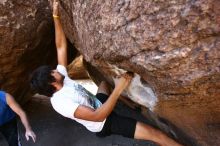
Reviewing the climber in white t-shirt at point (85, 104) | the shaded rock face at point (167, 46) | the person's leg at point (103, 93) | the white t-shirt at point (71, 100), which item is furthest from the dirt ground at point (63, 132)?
A: the shaded rock face at point (167, 46)

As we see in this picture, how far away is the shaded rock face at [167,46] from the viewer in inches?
102

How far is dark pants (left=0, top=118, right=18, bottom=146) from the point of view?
4.49 metres

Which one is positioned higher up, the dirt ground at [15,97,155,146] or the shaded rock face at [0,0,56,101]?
the shaded rock face at [0,0,56,101]

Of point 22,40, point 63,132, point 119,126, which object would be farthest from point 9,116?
point 119,126

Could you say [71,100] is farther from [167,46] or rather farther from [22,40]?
[22,40]

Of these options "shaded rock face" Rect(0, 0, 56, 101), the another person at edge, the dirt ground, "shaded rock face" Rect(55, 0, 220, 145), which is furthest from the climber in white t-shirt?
the dirt ground

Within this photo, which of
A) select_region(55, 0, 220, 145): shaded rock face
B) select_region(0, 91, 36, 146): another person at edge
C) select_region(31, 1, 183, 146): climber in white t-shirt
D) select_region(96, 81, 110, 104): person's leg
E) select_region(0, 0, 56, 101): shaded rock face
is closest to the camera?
select_region(55, 0, 220, 145): shaded rock face

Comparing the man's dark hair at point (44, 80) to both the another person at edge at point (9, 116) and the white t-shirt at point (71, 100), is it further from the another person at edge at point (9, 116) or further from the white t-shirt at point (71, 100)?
the another person at edge at point (9, 116)

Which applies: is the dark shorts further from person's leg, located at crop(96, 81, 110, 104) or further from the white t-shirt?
person's leg, located at crop(96, 81, 110, 104)

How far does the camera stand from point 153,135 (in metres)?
3.70

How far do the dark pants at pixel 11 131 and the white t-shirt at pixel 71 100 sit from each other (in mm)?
1108

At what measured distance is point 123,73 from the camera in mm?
3514

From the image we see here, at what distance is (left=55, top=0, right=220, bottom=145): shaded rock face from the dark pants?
5.28ft

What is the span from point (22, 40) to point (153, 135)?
2034 millimetres
